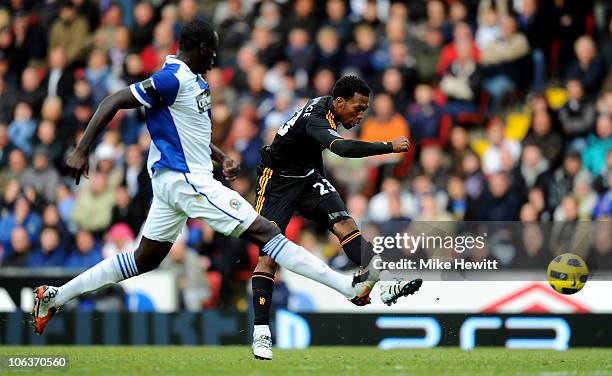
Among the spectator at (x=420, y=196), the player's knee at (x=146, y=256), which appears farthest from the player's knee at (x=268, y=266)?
the spectator at (x=420, y=196)

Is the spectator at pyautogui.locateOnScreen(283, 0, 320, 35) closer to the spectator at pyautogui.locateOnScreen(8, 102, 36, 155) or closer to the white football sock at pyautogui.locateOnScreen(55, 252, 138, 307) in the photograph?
the spectator at pyautogui.locateOnScreen(8, 102, 36, 155)

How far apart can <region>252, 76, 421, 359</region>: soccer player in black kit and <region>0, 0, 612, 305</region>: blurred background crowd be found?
3671 millimetres

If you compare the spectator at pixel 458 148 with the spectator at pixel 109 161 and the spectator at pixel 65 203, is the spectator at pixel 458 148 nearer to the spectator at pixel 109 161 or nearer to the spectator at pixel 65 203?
the spectator at pixel 109 161

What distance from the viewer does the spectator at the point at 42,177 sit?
18.9 metres

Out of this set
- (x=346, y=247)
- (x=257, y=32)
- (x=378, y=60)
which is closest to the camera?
(x=346, y=247)

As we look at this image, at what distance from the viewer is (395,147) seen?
32.6 feet

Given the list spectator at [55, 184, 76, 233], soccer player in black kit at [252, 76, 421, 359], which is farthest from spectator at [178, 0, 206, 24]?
soccer player in black kit at [252, 76, 421, 359]

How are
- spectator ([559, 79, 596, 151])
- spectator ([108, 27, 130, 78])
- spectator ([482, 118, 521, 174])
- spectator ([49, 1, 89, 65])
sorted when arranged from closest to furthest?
spectator ([559, 79, 596, 151]) < spectator ([482, 118, 521, 174]) < spectator ([108, 27, 130, 78]) < spectator ([49, 1, 89, 65])

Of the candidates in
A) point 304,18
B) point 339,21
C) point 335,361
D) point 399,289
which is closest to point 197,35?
point 399,289

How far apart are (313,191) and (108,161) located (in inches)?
291

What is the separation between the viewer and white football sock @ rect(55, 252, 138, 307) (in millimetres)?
10344

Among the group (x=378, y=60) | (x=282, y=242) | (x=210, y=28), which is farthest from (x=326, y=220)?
(x=378, y=60)

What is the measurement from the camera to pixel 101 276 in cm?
1035

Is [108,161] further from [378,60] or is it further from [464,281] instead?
[464,281]
